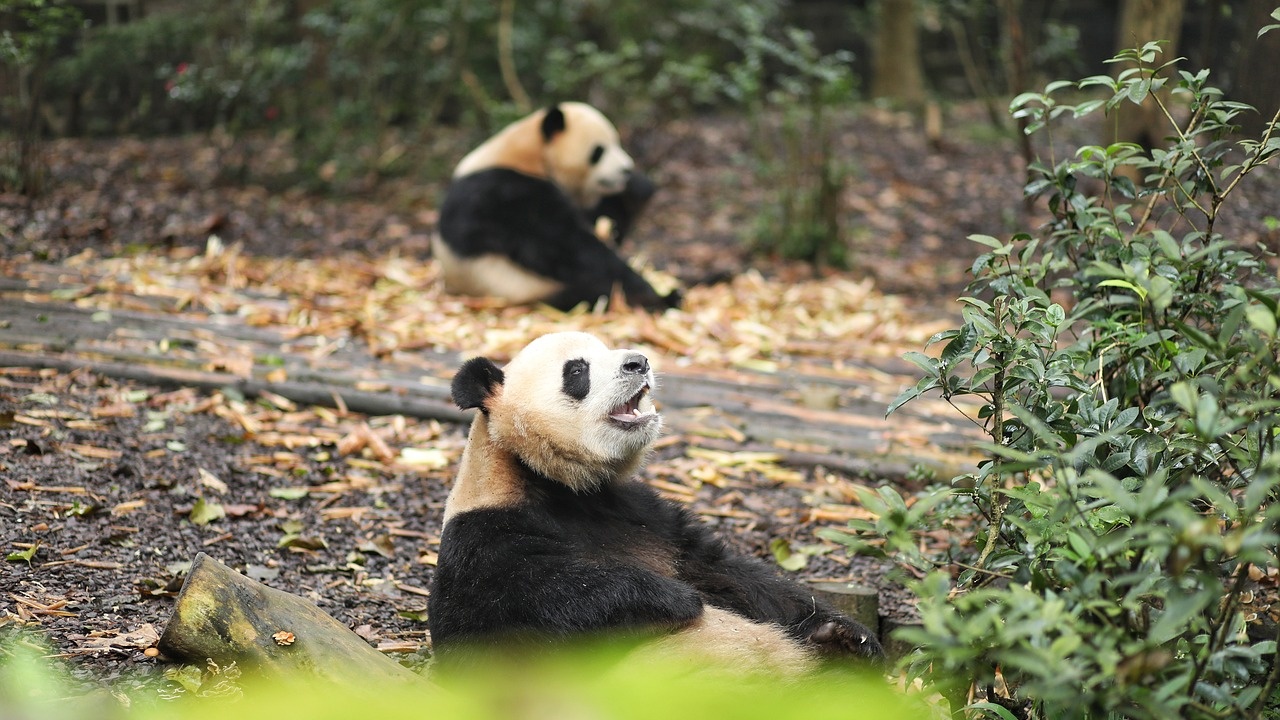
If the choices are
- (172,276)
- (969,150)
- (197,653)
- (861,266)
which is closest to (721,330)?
(861,266)

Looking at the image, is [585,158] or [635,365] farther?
[585,158]

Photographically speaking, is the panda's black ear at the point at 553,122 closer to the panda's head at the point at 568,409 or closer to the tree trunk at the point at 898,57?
the panda's head at the point at 568,409

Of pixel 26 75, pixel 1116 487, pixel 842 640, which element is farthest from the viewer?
pixel 26 75

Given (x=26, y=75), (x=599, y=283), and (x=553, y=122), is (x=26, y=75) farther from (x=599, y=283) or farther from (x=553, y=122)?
(x=599, y=283)

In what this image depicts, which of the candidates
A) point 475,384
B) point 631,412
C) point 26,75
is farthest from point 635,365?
point 26,75

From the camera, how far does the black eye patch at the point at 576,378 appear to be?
11.3 feet

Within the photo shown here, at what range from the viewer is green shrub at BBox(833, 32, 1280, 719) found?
5.89ft

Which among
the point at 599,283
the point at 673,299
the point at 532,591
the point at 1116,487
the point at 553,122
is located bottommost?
the point at 532,591

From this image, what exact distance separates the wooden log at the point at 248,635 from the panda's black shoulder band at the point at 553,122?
5.39 meters

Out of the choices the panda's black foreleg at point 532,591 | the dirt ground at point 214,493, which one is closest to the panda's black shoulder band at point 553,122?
the dirt ground at point 214,493

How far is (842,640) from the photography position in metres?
3.21

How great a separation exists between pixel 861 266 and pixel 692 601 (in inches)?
265

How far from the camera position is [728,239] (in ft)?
33.7

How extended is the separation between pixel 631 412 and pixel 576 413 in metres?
0.20
